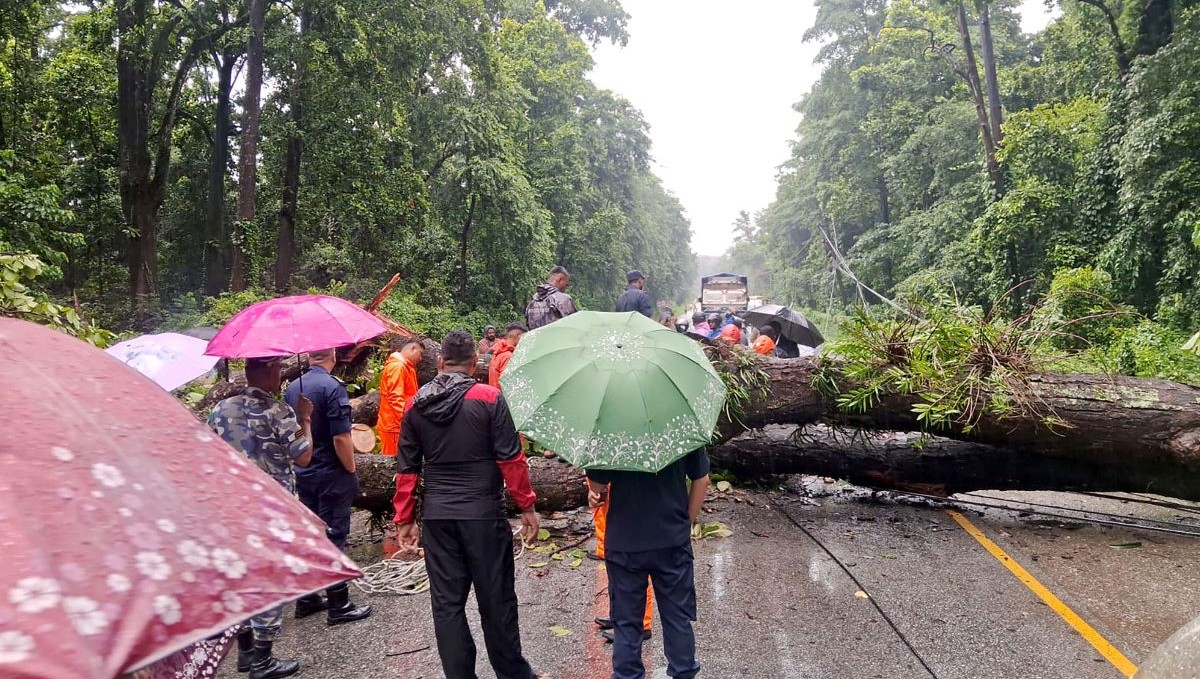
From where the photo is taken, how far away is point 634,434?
3.17 meters

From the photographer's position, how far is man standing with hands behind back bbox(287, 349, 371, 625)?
4473mm

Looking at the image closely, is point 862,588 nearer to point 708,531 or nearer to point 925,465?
point 708,531

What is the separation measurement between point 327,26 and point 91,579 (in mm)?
18509

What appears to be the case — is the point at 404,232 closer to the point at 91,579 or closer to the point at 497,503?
the point at 497,503

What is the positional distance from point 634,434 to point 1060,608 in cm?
363

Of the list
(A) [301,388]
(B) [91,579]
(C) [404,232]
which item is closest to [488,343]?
(A) [301,388]

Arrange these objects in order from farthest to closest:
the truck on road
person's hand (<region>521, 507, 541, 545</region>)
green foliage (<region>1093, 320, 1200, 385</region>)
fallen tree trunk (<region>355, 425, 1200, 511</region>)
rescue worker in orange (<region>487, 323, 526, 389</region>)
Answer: the truck on road
green foliage (<region>1093, 320, 1200, 385</region>)
rescue worker in orange (<region>487, 323, 526, 389</region>)
fallen tree trunk (<region>355, 425, 1200, 511</region>)
person's hand (<region>521, 507, 541, 545</region>)

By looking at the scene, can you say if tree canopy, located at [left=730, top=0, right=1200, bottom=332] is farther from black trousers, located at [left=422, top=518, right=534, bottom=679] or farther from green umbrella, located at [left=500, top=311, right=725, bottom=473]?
black trousers, located at [left=422, top=518, right=534, bottom=679]

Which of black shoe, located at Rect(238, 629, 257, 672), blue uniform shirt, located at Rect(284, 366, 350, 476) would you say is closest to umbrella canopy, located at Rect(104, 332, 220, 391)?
blue uniform shirt, located at Rect(284, 366, 350, 476)

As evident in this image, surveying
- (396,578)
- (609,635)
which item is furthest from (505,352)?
(609,635)

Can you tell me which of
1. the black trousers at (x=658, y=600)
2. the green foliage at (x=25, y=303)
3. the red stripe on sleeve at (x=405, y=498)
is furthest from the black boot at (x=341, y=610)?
the green foliage at (x=25, y=303)

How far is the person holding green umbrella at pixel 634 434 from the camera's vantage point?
3193mm

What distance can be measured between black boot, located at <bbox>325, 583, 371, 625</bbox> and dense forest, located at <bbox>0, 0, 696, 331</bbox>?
11268 millimetres

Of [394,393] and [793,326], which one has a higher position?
[793,326]
